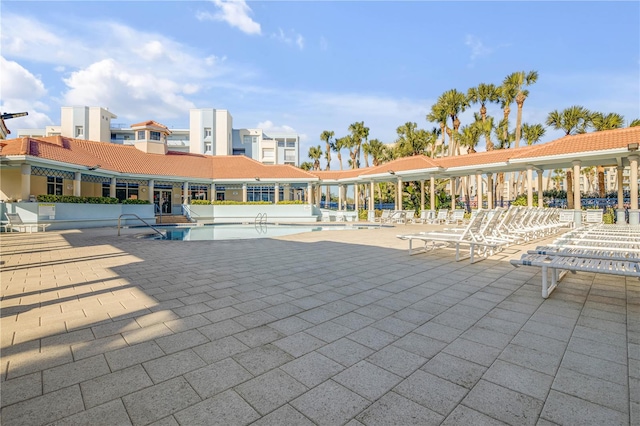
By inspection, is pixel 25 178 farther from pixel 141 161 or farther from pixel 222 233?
pixel 141 161

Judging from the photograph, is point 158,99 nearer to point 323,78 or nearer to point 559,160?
point 323,78

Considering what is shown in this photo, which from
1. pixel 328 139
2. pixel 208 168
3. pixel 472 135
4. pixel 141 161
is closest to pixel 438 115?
pixel 472 135

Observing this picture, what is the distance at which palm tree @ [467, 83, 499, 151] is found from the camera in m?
29.8

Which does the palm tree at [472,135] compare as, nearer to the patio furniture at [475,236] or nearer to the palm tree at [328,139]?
the palm tree at [328,139]

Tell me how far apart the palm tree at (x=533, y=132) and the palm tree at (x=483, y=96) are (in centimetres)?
513

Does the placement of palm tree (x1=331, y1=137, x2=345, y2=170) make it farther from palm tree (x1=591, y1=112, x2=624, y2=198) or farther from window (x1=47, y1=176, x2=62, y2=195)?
window (x1=47, y1=176, x2=62, y2=195)

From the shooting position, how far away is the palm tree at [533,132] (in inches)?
1239

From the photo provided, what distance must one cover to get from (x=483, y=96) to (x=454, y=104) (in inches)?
106

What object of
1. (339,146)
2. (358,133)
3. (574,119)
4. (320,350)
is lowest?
(320,350)

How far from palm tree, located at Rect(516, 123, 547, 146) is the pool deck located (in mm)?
33036

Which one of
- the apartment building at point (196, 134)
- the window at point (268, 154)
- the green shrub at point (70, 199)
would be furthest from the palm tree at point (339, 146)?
the green shrub at point (70, 199)

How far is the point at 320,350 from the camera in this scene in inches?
99.7

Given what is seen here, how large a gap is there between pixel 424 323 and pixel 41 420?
2997mm

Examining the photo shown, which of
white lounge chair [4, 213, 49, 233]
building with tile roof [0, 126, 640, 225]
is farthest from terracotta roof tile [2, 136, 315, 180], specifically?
white lounge chair [4, 213, 49, 233]
